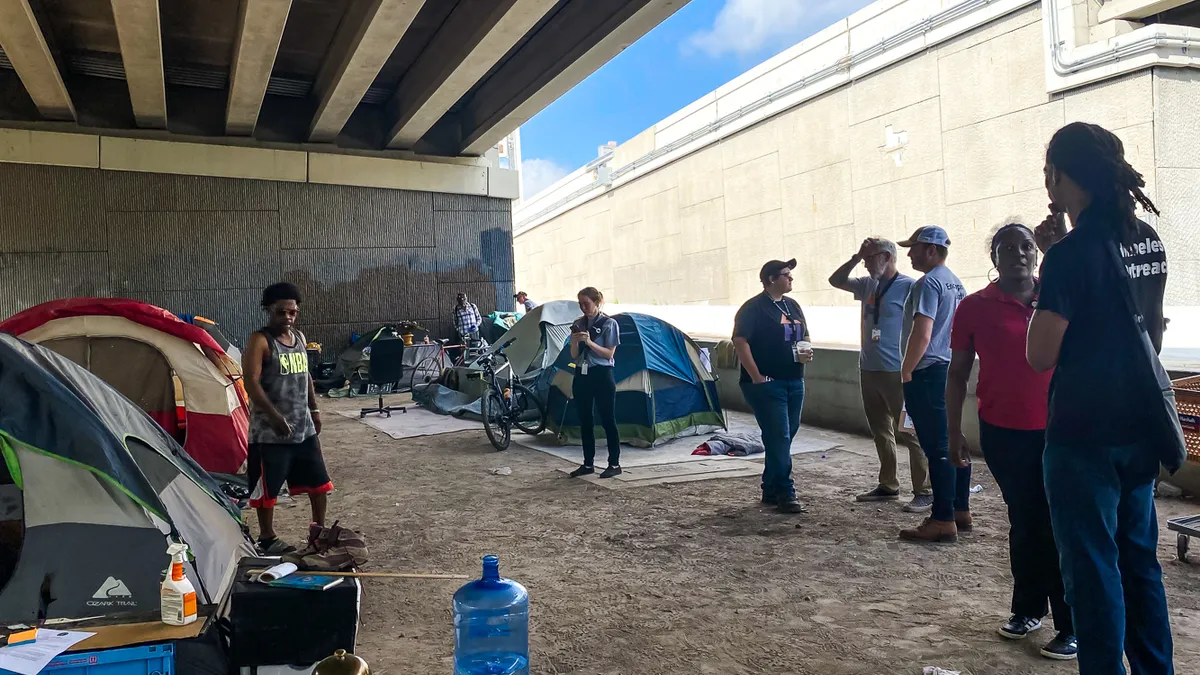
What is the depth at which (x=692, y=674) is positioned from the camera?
298 cm

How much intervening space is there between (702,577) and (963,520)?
1.72 meters

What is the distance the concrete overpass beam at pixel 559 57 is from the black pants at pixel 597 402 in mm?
4586

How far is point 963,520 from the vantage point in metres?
4.61

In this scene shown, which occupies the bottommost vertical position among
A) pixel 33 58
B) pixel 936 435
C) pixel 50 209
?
pixel 936 435

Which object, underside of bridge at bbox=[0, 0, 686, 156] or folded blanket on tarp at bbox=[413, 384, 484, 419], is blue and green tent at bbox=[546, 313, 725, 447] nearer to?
folded blanket on tarp at bbox=[413, 384, 484, 419]

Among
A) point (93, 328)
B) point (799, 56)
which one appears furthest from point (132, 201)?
point (799, 56)

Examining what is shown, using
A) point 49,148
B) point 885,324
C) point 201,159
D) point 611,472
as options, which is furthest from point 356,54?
point 885,324

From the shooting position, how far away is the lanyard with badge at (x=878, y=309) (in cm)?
512

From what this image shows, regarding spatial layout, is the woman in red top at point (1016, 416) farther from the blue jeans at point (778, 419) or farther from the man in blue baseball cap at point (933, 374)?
the blue jeans at point (778, 419)

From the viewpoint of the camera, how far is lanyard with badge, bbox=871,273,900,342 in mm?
5117

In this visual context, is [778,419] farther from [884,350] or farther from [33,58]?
[33,58]

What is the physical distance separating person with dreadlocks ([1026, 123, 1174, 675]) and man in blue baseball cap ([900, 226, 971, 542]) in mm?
2041

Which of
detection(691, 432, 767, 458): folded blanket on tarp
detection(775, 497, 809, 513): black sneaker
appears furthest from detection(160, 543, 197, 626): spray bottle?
detection(691, 432, 767, 458): folded blanket on tarp

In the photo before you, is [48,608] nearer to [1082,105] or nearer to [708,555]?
[708,555]
